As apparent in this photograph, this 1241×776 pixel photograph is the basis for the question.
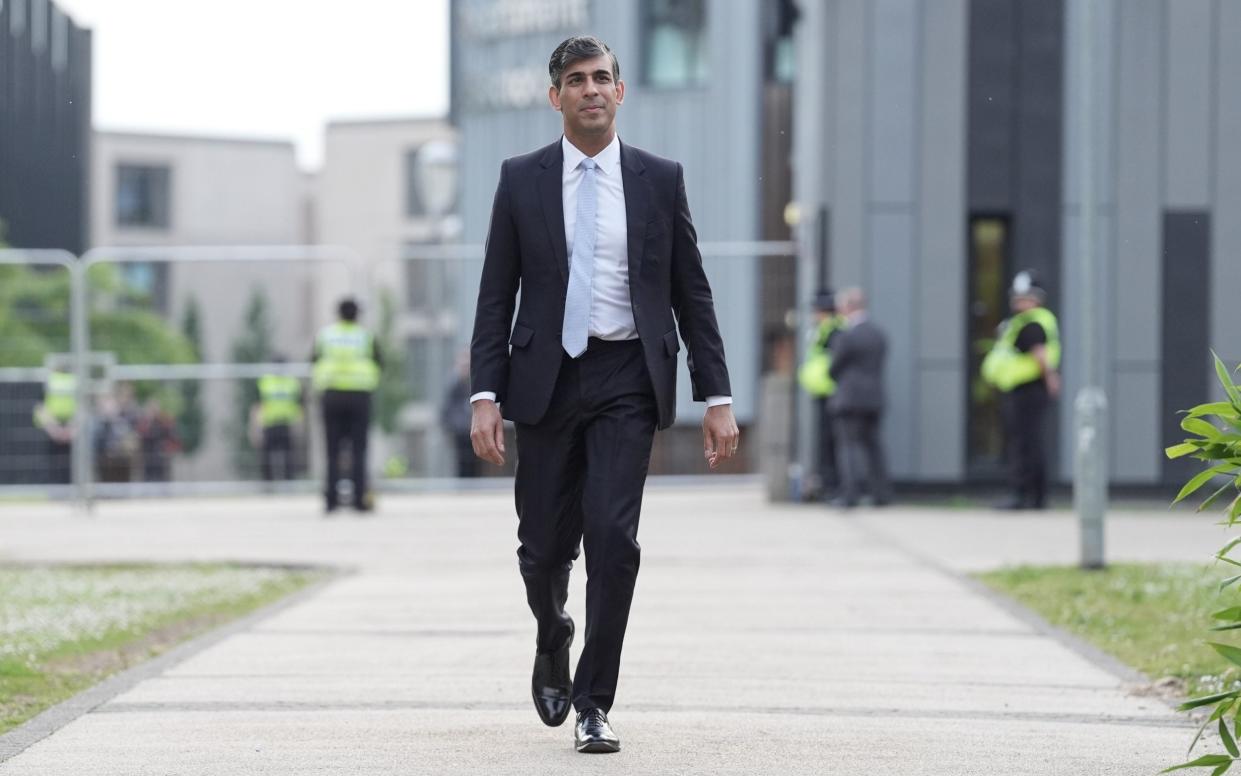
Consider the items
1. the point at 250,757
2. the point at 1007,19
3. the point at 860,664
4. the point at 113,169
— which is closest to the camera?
the point at 250,757

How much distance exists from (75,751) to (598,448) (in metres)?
1.57

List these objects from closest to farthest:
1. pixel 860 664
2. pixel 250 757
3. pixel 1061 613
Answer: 1. pixel 250 757
2. pixel 860 664
3. pixel 1061 613

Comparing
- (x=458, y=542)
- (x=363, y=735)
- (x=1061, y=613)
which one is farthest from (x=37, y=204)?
(x=363, y=735)

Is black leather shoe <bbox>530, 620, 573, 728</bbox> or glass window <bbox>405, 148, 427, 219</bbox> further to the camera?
glass window <bbox>405, 148, 427, 219</bbox>

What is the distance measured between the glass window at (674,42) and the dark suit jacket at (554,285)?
81.9 feet

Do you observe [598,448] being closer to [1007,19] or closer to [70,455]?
[1007,19]

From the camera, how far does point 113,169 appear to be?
62000 millimetres

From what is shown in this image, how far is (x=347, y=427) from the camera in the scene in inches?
659

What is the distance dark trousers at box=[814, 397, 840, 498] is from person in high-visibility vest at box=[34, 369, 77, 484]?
6424mm

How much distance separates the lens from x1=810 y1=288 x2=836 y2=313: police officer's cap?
55.8 feet

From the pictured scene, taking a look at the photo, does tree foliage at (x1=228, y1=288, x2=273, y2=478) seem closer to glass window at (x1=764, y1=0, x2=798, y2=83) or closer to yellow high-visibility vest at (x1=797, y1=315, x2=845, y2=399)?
yellow high-visibility vest at (x1=797, y1=315, x2=845, y2=399)

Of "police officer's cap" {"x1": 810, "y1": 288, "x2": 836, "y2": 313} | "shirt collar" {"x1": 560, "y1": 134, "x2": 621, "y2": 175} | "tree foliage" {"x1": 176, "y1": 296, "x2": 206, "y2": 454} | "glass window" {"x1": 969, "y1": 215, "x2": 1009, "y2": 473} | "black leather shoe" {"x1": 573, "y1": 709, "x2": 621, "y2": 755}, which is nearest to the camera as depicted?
"black leather shoe" {"x1": 573, "y1": 709, "x2": 621, "y2": 755}

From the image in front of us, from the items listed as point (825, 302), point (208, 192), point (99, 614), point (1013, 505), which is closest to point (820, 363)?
point (825, 302)

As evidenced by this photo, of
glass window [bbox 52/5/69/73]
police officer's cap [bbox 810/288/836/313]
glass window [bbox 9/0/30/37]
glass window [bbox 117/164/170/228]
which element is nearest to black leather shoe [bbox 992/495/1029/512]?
police officer's cap [bbox 810/288/836/313]
